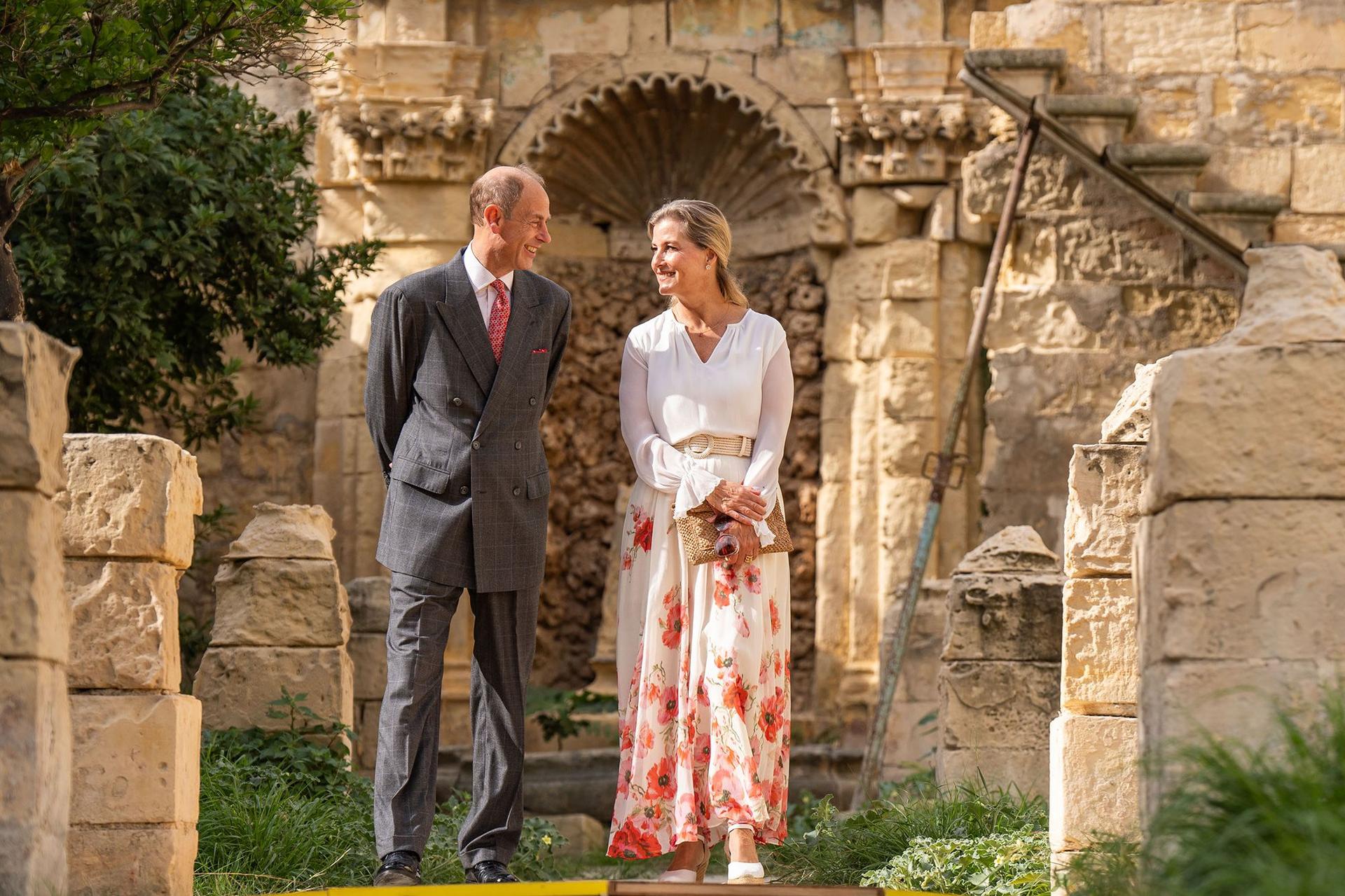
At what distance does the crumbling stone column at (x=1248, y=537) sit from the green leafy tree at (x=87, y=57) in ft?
10.8

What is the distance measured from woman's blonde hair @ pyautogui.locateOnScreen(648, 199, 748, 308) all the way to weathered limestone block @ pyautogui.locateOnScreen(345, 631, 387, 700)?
452cm

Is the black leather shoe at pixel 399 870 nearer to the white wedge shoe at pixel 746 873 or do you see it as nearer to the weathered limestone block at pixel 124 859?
the weathered limestone block at pixel 124 859

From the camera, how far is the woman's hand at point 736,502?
5211mm

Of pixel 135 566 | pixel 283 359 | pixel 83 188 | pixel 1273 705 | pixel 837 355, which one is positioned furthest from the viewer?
pixel 837 355

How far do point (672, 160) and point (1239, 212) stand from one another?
14.0 ft

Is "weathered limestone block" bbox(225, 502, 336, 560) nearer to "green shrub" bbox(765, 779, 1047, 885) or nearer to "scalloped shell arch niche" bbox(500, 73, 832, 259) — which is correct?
"green shrub" bbox(765, 779, 1047, 885)

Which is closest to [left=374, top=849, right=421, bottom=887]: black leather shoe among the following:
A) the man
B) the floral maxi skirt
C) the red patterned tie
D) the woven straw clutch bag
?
the man

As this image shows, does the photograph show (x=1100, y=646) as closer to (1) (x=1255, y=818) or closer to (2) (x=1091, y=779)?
(2) (x=1091, y=779)

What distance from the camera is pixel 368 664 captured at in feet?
31.2

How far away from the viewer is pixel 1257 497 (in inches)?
142

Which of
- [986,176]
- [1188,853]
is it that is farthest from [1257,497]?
[986,176]

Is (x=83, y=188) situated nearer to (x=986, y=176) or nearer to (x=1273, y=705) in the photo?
(x=986, y=176)

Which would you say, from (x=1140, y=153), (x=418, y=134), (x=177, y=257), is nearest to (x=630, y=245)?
(x=418, y=134)

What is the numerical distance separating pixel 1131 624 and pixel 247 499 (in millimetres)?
8229
